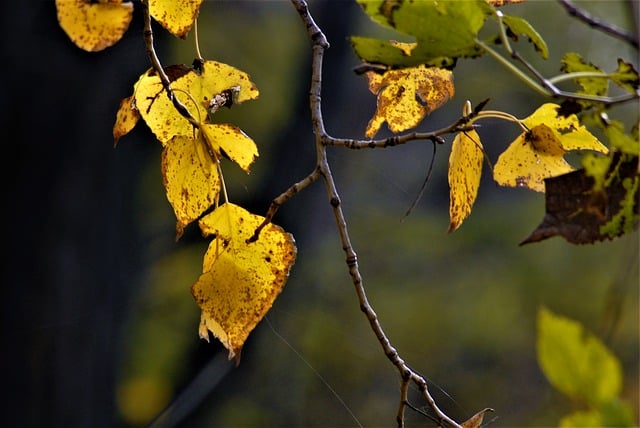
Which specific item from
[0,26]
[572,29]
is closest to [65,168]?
[0,26]

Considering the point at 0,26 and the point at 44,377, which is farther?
the point at 44,377

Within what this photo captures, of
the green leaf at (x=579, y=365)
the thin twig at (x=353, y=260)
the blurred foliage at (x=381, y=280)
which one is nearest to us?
the green leaf at (x=579, y=365)

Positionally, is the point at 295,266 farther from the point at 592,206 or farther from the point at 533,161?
the point at 592,206

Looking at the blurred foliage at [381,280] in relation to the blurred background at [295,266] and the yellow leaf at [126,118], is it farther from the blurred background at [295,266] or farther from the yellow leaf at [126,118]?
the yellow leaf at [126,118]

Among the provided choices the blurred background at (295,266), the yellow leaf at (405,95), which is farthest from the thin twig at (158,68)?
the blurred background at (295,266)

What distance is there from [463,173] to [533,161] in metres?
0.04

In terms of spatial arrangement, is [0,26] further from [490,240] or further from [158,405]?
[490,240]

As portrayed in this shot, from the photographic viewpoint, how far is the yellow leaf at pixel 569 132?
356mm

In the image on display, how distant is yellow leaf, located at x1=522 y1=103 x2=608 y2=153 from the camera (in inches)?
14.0

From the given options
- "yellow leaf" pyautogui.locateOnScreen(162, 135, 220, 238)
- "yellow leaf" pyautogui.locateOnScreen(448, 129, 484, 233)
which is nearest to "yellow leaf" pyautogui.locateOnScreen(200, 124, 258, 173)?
"yellow leaf" pyautogui.locateOnScreen(162, 135, 220, 238)

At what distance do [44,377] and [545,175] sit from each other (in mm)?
1620

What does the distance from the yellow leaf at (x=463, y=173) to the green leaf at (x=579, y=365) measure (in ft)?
0.57

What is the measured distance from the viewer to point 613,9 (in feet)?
9.25

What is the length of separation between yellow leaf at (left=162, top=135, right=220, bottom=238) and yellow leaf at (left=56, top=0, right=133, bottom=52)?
0.07 metres
